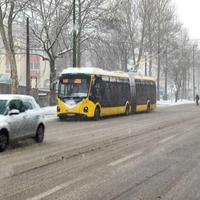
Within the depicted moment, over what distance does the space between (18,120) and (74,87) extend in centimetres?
1741

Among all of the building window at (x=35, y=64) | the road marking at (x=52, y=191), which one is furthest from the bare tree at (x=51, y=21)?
the building window at (x=35, y=64)

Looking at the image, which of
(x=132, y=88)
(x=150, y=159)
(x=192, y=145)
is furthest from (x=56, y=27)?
(x=150, y=159)

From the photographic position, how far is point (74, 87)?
112 ft

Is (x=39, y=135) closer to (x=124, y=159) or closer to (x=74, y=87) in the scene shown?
(x=124, y=159)

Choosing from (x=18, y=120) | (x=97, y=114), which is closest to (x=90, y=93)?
(x=97, y=114)

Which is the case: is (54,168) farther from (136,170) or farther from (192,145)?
(192,145)

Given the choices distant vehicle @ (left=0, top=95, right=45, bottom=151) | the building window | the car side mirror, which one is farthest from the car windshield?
the building window

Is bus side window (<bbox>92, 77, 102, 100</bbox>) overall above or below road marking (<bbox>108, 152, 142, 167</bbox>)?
above

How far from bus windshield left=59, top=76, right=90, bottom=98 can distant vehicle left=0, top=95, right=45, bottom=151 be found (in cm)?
1494

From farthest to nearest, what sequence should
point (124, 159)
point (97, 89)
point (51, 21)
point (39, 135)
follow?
point (51, 21)
point (97, 89)
point (39, 135)
point (124, 159)

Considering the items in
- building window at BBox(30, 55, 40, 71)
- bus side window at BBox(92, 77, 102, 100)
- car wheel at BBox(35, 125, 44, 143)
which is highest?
building window at BBox(30, 55, 40, 71)

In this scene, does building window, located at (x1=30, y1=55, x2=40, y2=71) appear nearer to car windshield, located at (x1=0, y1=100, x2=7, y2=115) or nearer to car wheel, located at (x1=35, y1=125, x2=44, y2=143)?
car wheel, located at (x1=35, y1=125, x2=44, y2=143)

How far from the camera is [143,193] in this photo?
9.71 metres

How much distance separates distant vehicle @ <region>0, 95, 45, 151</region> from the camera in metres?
16.1
